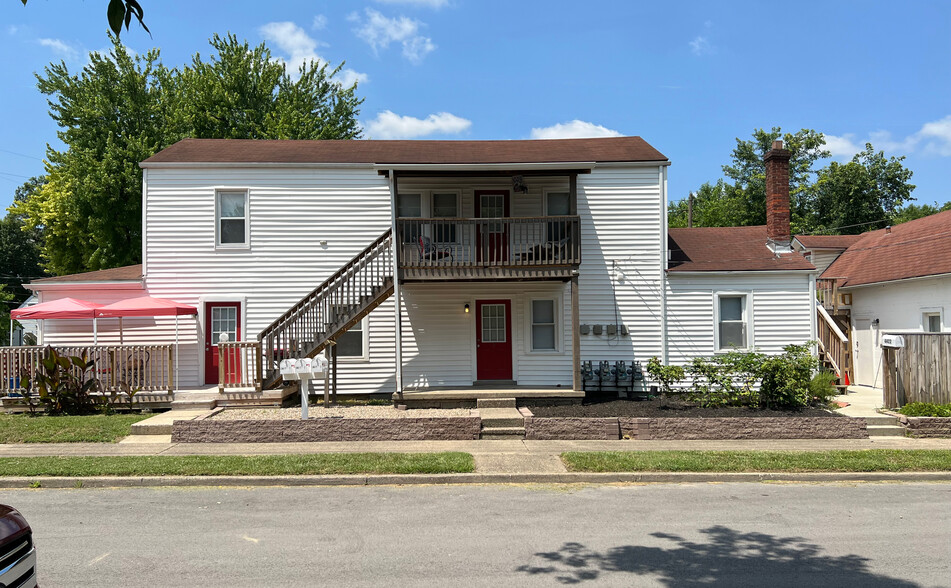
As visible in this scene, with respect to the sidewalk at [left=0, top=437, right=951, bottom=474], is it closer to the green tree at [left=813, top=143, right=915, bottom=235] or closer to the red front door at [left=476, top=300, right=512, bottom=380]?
the red front door at [left=476, top=300, right=512, bottom=380]

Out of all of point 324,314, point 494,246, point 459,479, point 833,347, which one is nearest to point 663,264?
point 494,246

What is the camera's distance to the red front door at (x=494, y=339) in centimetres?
1648

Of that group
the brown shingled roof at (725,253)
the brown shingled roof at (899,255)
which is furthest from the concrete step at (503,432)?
the brown shingled roof at (899,255)

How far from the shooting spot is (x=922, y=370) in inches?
532

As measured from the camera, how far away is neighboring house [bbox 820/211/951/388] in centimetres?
1708

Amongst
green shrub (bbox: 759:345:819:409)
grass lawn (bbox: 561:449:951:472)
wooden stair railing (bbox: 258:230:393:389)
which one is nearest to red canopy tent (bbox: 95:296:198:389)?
wooden stair railing (bbox: 258:230:393:389)

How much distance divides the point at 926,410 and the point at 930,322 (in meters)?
5.75

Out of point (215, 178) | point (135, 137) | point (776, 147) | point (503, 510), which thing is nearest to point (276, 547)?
point (503, 510)

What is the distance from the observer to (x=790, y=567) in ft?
19.4

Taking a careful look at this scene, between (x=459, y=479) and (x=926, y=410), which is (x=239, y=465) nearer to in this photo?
(x=459, y=479)

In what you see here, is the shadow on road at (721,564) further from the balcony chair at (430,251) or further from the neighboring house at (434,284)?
the neighboring house at (434,284)

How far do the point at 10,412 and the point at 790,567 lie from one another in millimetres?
15429

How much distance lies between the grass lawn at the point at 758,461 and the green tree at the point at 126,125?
24892 mm

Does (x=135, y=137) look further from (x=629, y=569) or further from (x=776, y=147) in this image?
(x=629, y=569)
